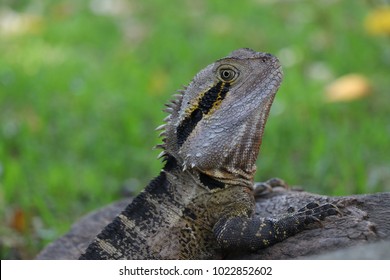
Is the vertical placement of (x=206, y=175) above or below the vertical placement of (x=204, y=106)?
below

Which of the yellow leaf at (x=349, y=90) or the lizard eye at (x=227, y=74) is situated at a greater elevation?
the yellow leaf at (x=349, y=90)

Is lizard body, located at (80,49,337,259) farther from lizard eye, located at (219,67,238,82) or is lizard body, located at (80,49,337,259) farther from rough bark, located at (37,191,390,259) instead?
rough bark, located at (37,191,390,259)

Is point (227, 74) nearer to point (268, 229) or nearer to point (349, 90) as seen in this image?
point (268, 229)

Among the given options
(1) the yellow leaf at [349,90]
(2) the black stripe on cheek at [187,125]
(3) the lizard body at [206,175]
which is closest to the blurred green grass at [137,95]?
(1) the yellow leaf at [349,90]

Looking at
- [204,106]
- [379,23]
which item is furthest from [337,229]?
[379,23]

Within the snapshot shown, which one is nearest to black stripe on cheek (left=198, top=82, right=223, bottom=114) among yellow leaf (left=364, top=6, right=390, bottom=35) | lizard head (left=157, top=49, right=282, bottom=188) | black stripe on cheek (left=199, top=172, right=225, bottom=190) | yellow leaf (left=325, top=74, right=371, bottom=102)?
lizard head (left=157, top=49, right=282, bottom=188)

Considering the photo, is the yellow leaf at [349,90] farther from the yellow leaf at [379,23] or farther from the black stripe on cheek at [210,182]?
the black stripe on cheek at [210,182]
